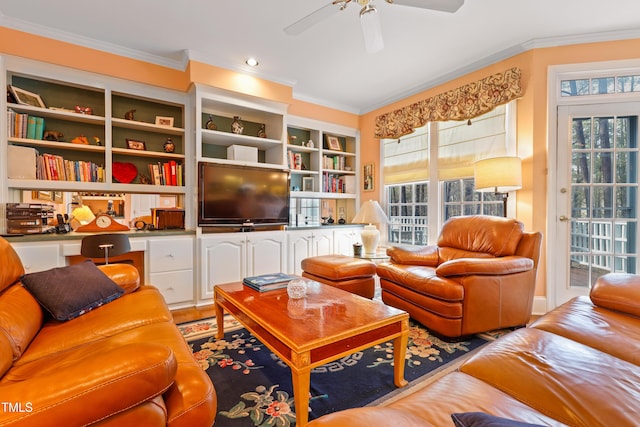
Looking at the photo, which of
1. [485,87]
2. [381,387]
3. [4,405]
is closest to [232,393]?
[381,387]

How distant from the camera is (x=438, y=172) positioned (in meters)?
3.70

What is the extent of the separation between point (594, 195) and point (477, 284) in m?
1.74

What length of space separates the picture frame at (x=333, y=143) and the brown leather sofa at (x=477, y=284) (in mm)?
2378

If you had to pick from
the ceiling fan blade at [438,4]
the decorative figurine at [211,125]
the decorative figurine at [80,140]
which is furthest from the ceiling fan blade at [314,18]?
the decorative figurine at [80,140]

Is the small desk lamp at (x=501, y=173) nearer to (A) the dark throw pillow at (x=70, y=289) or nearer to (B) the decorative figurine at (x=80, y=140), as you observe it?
(A) the dark throw pillow at (x=70, y=289)

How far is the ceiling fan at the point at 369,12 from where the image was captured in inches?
69.1

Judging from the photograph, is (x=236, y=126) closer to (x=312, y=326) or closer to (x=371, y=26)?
(x=371, y=26)

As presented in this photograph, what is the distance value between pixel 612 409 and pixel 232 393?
1558mm

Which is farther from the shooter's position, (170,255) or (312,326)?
(170,255)

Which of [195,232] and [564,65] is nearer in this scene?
[564,65]

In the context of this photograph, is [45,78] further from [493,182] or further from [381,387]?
[493,182]

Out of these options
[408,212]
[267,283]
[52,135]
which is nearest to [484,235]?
[408,212]

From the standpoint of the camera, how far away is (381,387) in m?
1.62

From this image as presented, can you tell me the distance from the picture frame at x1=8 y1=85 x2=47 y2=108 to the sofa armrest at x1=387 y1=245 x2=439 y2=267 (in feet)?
12.0
